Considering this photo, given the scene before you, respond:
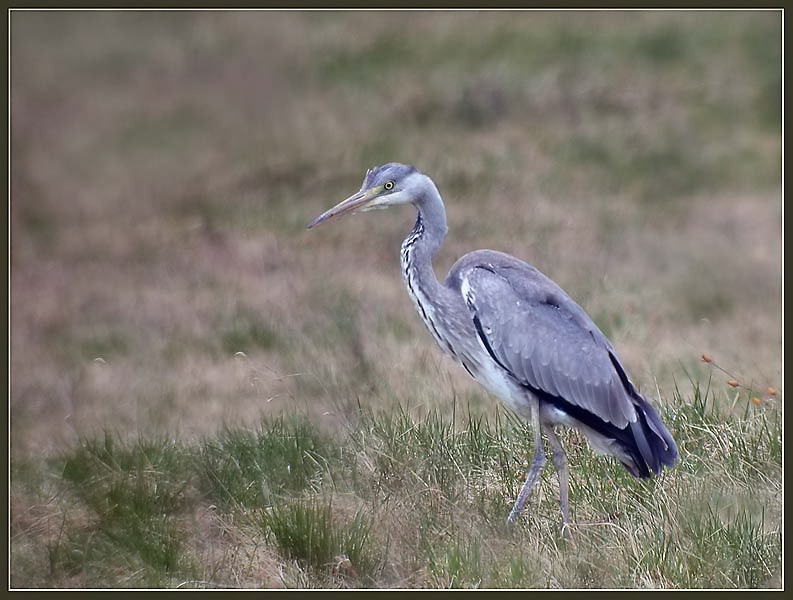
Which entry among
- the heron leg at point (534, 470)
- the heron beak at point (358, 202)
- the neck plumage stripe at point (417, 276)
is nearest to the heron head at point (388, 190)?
the heron beak at point (358, 202)

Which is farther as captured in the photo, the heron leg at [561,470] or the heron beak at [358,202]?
the heron beak at [358,202]

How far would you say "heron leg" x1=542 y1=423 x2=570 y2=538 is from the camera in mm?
5559

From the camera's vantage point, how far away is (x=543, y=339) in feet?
19.5

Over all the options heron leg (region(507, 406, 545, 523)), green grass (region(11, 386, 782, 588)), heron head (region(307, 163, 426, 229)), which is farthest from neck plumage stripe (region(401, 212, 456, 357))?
heron leg (region(507, 406, 545, 523))

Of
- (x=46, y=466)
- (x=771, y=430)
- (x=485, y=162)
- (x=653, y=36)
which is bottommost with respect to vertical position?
(x=46, y=466)

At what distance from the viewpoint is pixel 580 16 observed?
17281mm

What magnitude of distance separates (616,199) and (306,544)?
8.96m

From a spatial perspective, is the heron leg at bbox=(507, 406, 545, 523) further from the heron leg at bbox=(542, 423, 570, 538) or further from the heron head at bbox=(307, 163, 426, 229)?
the heron head at bbox=(307, 163, 426, 229)

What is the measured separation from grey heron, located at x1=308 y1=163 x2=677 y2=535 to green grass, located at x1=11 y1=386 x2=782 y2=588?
9.7 inches

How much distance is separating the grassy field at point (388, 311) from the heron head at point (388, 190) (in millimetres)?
1130

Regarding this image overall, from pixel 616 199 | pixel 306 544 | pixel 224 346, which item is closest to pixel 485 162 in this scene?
pixel 616 199

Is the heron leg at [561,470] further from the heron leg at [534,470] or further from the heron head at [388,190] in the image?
the heron head at [388,190]

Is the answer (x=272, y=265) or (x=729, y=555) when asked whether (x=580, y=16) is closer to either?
(x=272, y=265)

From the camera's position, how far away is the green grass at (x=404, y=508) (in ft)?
17.2
